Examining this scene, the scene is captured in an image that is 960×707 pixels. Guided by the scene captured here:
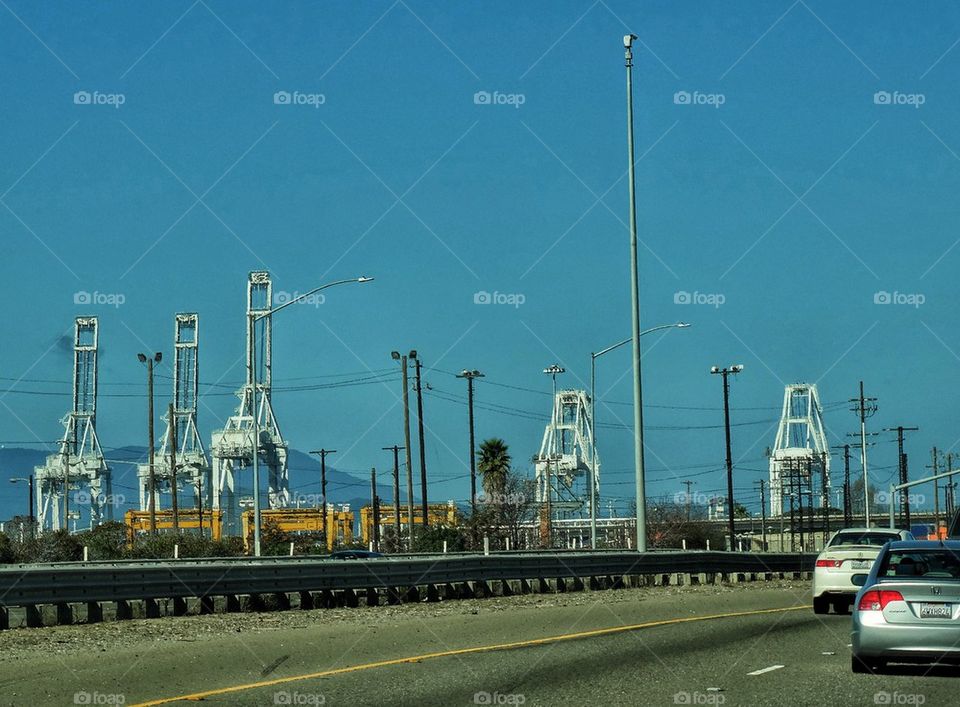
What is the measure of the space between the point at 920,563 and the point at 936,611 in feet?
2.81

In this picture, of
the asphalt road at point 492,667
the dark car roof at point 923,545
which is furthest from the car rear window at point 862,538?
the dark car roof at point 923,545

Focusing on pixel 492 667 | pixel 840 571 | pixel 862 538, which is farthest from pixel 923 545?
pixel 862 538

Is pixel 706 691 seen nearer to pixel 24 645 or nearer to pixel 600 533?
pixel 24 645

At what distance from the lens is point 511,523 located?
85000mm

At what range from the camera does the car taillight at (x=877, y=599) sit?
1459 centimetres

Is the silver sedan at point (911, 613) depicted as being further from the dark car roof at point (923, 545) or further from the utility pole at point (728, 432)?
the utility pole at point (728, 432)

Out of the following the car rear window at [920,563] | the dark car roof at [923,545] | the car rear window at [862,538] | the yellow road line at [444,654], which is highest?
the dark car roof at [923,545]

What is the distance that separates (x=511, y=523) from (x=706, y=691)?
7171 cm

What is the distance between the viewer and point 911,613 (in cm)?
1445

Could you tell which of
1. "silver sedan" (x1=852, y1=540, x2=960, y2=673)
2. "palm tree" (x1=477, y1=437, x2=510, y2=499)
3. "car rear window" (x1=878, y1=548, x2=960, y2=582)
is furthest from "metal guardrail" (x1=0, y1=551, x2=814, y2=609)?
"palm tree" (x1=477, y1=437, x2=510, y2=499)

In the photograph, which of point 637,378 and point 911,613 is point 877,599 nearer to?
point 911,613

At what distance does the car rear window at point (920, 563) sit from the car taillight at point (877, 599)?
0.24 metres

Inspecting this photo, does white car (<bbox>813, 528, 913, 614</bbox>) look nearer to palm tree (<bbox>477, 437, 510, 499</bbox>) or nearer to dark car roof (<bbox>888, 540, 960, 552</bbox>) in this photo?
dark car roof (<bbox>888, 540, 960, 552</bbox>)

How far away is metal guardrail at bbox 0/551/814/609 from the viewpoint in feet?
69.0
